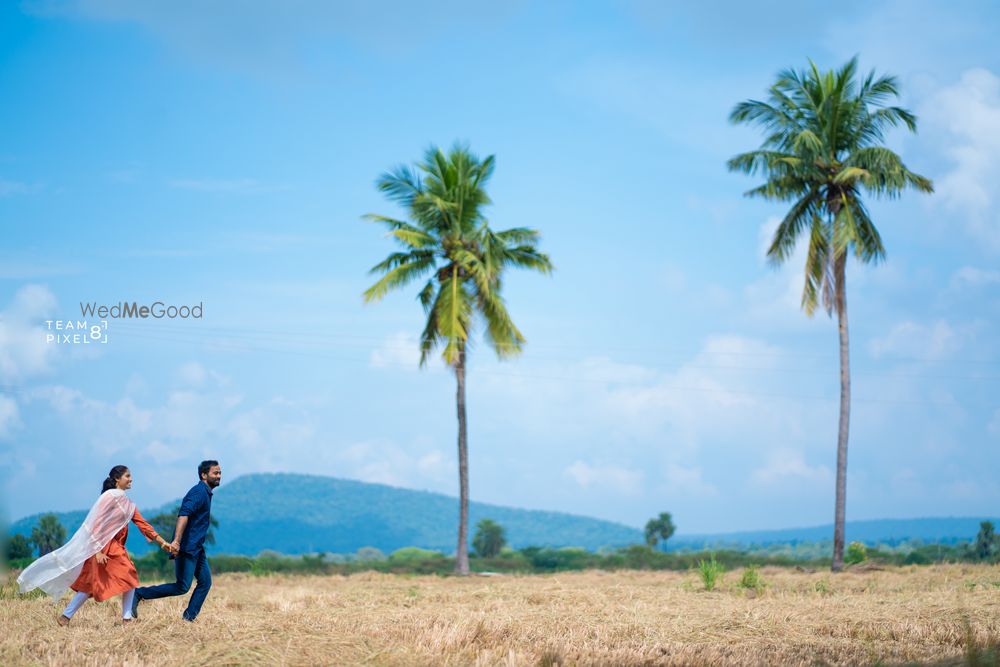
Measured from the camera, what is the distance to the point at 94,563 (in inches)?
454

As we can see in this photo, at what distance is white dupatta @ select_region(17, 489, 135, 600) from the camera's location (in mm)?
11484

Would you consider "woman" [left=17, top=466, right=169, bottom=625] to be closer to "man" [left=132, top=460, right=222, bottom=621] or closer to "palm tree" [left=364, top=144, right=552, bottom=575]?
"man" [left=132, top=460, right=222, bottom=621]

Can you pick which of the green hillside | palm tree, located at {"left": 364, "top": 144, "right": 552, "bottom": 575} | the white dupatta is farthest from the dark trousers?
the green hillside

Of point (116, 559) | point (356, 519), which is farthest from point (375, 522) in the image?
point (116, 559)

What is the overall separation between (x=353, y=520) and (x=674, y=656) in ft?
486

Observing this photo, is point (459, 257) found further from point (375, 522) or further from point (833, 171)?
point (375, 522)

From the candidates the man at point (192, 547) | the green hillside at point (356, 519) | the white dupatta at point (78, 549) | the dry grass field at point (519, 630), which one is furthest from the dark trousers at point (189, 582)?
the green hillside at point (356, 519)

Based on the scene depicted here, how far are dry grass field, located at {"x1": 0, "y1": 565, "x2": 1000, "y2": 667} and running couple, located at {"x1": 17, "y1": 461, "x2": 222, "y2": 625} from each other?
1.08ft

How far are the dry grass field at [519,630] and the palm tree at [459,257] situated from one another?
14798mm

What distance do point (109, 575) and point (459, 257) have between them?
19119mm

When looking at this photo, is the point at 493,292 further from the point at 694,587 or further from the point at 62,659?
the point at 62,659

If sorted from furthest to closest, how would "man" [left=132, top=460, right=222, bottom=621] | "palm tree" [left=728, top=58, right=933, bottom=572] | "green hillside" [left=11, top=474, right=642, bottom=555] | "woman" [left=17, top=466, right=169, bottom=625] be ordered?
"green hillside" [left=11, top=474, right=642, bottom=555]
"palm tree" [left=728, top=58, right=933, bottom=572]
"woman" [left=17, top=466, right=169, bottom=625]
"man" [left=132, top=460, right=222, bottom=621]

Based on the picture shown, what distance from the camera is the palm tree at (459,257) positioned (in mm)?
29938

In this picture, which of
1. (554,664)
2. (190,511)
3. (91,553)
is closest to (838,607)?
(554,664)
